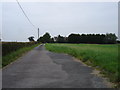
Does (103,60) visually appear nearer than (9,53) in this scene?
Yes

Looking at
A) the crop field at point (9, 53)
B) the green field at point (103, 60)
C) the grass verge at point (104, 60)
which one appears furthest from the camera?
the crop field at point (9, 53)

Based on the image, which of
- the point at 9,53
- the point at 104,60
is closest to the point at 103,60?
the point at 104,60

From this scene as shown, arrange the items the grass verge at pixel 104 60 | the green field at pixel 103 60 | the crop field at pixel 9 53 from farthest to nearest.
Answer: the crop field at pixel 9 53 < the green field at pixel 103 60 < the grass verge at pixel 104 60

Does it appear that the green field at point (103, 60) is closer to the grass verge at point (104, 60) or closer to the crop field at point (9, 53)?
the grass verge at point (104, 60)

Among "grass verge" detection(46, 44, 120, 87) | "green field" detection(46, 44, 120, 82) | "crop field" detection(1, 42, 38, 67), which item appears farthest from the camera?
"crop field" detection(1, 42, 38, 67)

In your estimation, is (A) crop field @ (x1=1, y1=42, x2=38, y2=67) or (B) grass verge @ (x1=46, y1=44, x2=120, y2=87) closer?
→ (B) grass verge @ (x1=46, y1=44, x2=120, y2=87)

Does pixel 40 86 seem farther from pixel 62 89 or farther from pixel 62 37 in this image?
pixel 62 37

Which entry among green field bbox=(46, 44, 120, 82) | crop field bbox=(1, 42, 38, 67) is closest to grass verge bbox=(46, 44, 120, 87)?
green field bbox=(46, 44, 120, 82)

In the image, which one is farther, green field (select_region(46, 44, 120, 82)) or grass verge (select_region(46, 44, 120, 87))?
green field (select_region(46, 44, 120, 82))

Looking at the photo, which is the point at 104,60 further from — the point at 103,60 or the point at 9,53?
the point at 9,53

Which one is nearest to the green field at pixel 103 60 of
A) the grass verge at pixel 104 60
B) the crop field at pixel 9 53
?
the grass verge at pixel 104 60

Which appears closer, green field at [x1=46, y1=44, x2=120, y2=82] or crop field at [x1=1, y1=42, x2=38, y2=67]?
green field at [x1=46, y1=44, x2=120, y2=82]

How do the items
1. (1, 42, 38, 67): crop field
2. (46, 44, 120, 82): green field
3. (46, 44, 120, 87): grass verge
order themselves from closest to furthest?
(46, 44, 120, 87): grass verge
(46, 44, 120, 82): green field
(1, 42, 38, 67): crop field

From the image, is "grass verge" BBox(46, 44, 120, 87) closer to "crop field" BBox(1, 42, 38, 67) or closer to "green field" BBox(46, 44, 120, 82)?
"green field" BBox(46, 44, 120, 82)
